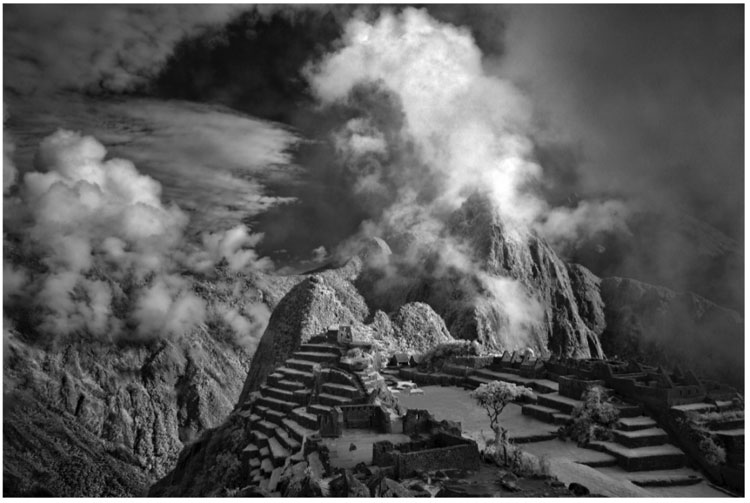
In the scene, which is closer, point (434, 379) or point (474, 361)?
point (434, 379)

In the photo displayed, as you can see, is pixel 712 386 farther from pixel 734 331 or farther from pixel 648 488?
pixel 734 331

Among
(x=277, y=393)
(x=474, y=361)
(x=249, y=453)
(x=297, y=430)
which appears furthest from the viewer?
(x=474, y=361)

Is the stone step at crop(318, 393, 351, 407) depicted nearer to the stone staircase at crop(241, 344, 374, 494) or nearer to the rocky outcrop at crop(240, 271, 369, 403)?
the stone staircase at crop(241, 344, 374, 494)

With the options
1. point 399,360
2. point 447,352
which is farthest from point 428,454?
point 399,360

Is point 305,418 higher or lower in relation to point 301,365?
lower

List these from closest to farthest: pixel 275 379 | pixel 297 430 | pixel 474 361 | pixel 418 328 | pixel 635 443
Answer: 1. pixel 635 443
2. pixel 297 430
3. pixel 275 379
4. pixel 474 361
5. pixel 418 328

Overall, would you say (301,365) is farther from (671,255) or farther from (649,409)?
(671,255)

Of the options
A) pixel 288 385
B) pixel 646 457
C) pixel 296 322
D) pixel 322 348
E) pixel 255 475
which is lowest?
pixel 255 475
